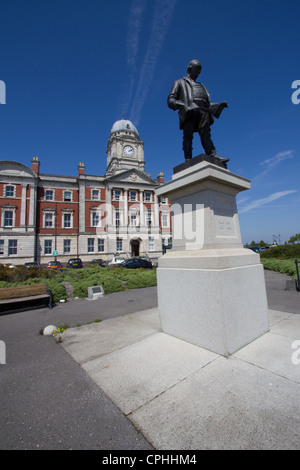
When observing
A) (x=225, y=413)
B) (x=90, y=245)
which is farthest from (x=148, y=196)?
(x=225, y=413)

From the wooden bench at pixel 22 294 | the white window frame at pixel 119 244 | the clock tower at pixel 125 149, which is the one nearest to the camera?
the wooden bench at pixel 22 294

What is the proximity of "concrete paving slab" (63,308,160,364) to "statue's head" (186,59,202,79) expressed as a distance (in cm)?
536

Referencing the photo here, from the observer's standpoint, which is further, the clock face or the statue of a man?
the clock face

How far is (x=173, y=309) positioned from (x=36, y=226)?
120 feet

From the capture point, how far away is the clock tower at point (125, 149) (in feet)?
143

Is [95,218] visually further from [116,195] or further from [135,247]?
[135,247]

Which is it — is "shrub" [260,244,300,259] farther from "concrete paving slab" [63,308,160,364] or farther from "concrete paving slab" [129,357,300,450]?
"concrete paving slab" [129,357,300,450]

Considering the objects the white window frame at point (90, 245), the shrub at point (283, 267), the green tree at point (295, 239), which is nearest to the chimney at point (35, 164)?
the white window frame at point (90, 245)

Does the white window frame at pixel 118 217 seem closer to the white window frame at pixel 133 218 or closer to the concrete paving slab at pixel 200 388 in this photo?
the white window frame at pixel 133 218

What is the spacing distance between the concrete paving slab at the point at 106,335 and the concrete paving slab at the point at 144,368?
27 cm

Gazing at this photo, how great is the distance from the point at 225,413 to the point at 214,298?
134 cm

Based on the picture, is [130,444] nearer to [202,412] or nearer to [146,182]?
[202,412]

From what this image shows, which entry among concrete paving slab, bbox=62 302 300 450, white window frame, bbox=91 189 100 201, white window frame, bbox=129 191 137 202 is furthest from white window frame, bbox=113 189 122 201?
concrete paving slab, bbox=62 302 300 450

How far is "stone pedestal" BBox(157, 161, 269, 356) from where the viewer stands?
9.99 ft
